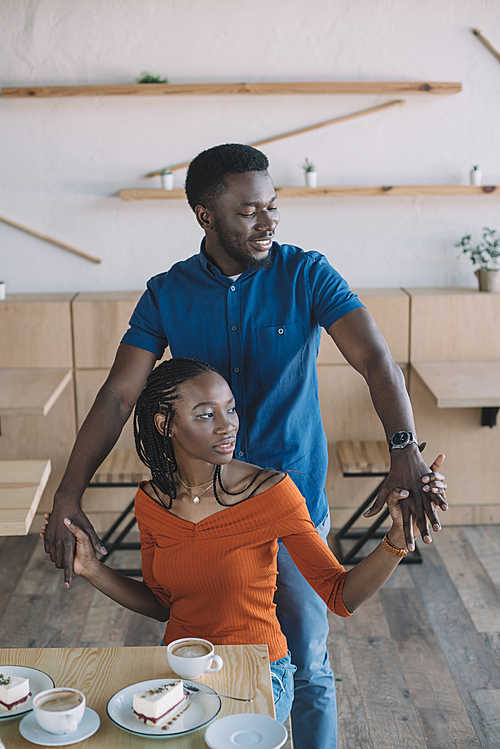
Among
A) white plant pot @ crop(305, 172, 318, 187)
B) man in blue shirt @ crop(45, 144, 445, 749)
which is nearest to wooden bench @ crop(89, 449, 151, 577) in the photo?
man in blue shirt @ crop(45, 144, 445, 749)

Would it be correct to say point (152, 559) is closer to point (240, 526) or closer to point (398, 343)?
point (240, 526)

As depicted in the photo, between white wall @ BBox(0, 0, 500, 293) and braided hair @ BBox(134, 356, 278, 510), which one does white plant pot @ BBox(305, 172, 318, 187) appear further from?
braided hair @ BBox(134, 356, 278, 510)

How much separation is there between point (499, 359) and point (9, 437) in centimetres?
241

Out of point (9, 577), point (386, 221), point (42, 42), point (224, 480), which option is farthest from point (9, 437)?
point (224, 480)

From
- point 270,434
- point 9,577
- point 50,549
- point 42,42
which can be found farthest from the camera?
point 42,42

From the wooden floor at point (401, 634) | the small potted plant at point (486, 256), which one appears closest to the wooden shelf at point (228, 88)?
the small potted plant at point (486, 256)

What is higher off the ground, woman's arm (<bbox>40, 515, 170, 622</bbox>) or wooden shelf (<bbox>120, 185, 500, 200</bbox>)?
wooden shelf (<bbox>120, 185, 500, 200</bbox>)

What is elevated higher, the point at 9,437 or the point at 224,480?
the point at 224,480

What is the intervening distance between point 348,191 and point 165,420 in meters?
2.24

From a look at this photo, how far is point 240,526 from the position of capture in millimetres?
1481

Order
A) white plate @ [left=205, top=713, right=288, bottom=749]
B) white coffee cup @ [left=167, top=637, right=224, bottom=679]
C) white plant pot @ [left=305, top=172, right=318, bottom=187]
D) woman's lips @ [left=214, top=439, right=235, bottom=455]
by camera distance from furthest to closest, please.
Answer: white plant pot @ [left=305, top=172, right=318, bottom=187], woman's lips @ [left=214, top=439, right=235, bottom=455], white coffee cup @ [left=167, top=637, right=224, bottom=679], white plate @ [left=205, top=713, right=288, bottom=749]

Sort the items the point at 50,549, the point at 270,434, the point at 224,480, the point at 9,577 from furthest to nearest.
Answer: the point at 9,577
the point at 270,434
the point at 224,480
the point at 50,549

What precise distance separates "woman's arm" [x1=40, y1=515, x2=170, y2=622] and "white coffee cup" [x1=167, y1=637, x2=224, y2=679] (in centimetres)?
26

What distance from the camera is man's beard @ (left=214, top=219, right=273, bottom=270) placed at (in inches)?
67.1
